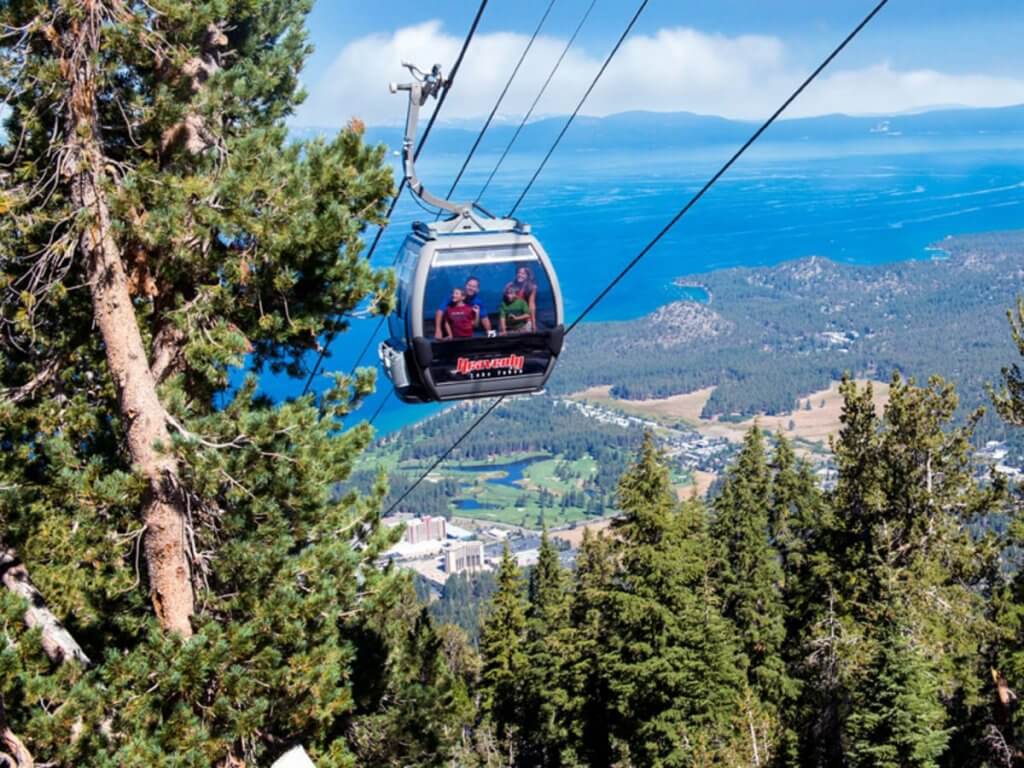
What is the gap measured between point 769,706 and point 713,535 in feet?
14.3

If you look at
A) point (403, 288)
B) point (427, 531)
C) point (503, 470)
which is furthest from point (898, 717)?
point (503, 470)

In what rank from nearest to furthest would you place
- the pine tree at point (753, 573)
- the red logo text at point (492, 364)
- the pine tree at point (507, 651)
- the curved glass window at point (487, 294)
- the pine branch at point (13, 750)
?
1. the pine branch at point (13, 750)
2. the curved glass window at point (487, 294)
3. the red logo text at point (492, 364)
4. the pine tree at point (753, 573)
5. the pine tree at point (507, 651)

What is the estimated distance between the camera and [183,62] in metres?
6.54

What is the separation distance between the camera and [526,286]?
26.0 ft

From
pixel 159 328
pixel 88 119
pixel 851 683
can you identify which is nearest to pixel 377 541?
pixel 159 328

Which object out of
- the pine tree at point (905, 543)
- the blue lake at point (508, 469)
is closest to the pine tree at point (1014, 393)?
the pine tree at point (905, 543)

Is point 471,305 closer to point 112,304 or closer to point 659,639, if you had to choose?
point 112,304

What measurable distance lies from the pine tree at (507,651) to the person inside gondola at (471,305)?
17360 mm

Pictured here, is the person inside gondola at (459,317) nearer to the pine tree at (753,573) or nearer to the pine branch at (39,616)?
the pine branch at (39,616)

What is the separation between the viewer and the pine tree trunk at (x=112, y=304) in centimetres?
602

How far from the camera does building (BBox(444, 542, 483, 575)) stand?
95250 millimetres

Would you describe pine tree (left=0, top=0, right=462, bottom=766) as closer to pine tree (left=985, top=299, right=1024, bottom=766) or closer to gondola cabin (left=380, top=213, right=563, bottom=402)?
gondola cabin (left=380, top=213, right=563, bottom=402)

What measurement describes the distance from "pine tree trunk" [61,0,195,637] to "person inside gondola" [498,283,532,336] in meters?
2.91

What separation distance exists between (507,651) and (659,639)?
868cm
